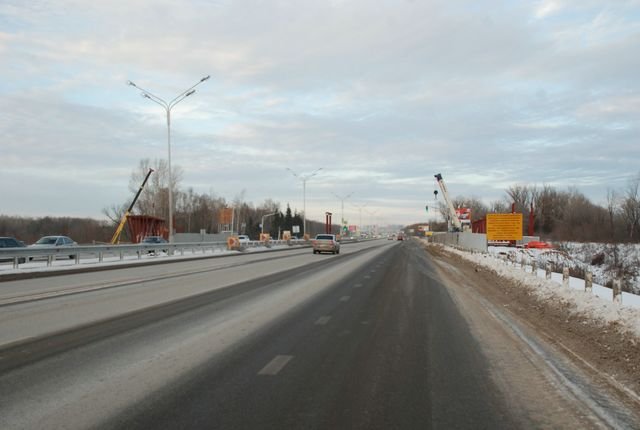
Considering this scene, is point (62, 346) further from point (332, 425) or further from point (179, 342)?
point (332, 425)

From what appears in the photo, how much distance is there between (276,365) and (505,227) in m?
42.7

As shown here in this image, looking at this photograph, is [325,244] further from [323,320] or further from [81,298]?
[323,320]

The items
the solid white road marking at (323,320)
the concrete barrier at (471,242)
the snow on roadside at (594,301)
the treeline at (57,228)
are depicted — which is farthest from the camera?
the treeline at (57,228)

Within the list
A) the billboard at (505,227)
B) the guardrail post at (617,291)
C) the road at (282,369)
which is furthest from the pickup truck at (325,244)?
the guardrail post at (617,291)

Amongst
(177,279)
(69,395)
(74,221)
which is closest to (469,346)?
(69,395)

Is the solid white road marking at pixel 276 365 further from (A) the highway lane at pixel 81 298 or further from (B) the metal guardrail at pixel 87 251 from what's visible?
(B) the metal guardrail at pixel 87 251

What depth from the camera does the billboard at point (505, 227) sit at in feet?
150

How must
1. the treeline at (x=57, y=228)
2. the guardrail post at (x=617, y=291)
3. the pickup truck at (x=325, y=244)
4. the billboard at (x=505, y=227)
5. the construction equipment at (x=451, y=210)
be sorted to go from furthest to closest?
the treeline at (x=57, y=228) < the construction equipment at (x=451, y=210) < the pickup truck at (x=325, y=244) < the billboard at (x=505, y=227) < the guardrail post at (x=617, y=291)

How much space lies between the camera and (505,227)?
1822 inches

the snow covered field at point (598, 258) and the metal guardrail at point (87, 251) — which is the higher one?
the metal guardrail at point (87, 251)

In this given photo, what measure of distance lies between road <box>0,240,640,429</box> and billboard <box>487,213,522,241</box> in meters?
34.9

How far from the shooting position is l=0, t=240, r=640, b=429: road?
16.6 ft

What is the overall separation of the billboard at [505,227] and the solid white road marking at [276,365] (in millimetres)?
41795

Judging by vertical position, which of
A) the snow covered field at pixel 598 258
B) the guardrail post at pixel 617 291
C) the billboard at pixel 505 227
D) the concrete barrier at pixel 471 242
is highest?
the billboard at pixel 505 227
